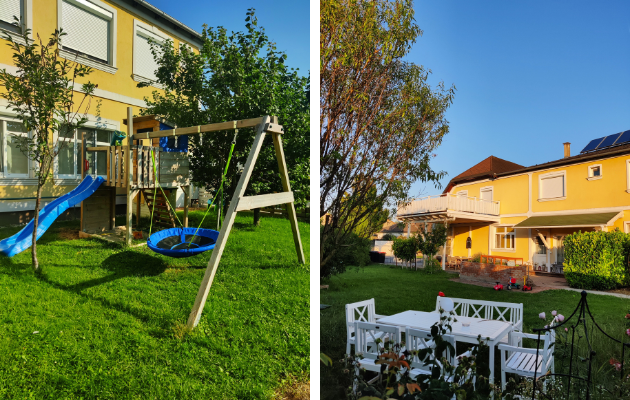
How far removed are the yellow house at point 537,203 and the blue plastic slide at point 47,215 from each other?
8.83 ft

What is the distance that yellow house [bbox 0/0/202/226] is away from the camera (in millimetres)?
2406

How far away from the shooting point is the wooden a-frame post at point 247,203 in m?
2.46

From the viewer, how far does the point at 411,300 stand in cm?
240

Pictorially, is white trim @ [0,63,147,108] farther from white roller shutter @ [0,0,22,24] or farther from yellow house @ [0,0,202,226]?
white roller shutter @ [0,0,22,24]

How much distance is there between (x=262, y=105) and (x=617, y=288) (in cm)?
309

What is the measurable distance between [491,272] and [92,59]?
3.09 metres

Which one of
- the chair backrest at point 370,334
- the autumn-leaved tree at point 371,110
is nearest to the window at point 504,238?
the autumn-leaved tree at point 371,110

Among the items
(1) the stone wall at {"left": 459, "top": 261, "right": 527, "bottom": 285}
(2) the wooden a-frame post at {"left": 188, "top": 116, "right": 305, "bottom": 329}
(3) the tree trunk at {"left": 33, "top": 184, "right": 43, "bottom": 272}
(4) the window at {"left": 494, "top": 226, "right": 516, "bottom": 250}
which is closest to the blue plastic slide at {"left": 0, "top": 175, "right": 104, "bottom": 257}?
(3) the tree trunk at {"left": 33, "top": 184, "right": 43, "bottom": 272}

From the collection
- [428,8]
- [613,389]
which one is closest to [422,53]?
[428,8]

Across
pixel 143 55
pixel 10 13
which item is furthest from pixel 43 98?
pixel 143 55

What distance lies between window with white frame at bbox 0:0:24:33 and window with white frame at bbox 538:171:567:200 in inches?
128

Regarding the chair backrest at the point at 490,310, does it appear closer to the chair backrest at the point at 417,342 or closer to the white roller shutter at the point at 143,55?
the chair backrest at the point at 417,342

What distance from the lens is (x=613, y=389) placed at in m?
1.48

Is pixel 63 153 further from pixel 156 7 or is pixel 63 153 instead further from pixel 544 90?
pixel 544 90
